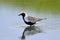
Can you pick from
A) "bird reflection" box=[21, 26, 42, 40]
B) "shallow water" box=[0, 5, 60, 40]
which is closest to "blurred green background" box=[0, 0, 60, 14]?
"shallow water" box=[0, 5, 60, 40]

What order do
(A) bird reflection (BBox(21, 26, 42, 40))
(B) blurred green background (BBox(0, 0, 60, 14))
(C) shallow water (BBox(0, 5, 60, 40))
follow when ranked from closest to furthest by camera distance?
(C) shallow water (BBox(0, 5, 60, 40)), (A) bird reflection (BBox(21, 26, 42, 40)), (B) blurred green background (BBox(0, 0, 60, 14))

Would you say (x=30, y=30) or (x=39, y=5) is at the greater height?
(x=39, y=5)

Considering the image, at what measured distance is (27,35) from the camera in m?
1.64

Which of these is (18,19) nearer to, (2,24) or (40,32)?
(2,24)

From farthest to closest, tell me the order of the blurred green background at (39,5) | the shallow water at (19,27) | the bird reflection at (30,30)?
1. the blurred green background at (39,5)
2. the bird reflection at (30,30)
3. the shallow water at (19,27)

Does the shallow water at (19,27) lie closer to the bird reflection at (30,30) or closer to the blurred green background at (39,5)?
the bird reflection at (30,30)

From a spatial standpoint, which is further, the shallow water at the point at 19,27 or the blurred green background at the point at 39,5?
the blurred green background at the point at 39,5

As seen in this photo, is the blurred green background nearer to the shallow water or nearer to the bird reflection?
the shallow water

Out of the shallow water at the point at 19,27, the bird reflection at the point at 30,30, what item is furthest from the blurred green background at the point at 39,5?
the bird reflection at the point at 30,30

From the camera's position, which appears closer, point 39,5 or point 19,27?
point 19,27

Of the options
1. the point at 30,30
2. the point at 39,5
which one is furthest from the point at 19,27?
the point at 39,5

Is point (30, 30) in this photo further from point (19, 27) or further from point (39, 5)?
point (39, 5)

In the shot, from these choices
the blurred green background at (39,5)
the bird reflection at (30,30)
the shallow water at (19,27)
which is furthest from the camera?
the blurred green background at (39,5)

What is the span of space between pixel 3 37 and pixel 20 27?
38 centimetres
